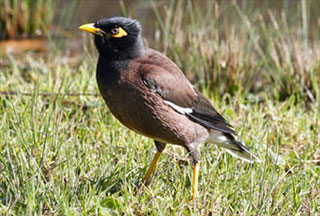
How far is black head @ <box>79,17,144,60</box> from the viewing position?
12.2 ft

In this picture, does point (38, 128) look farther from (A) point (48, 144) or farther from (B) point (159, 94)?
(B) point (159, 94)

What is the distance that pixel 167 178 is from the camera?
12.1 feet

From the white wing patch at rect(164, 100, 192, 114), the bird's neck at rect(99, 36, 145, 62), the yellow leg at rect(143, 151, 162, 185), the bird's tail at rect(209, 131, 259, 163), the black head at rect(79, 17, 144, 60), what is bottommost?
the yellow leg at rect(143, 151, 162, 185)

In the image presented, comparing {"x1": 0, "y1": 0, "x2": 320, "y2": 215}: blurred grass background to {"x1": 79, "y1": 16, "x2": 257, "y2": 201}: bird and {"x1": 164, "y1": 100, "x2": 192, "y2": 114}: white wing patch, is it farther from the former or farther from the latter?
{"x1": 164, "y1": 100, "x2": 192, "y2": 114}: white wing patch

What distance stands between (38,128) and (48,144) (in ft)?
0.94

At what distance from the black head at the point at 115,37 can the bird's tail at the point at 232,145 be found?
0.90m

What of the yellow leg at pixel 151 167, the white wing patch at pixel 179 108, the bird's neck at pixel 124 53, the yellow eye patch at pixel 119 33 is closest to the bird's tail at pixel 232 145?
the white wing patch at pixel 179 108

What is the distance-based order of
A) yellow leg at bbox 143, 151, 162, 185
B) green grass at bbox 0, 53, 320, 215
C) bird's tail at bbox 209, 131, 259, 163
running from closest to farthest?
green grass at bbox 0, 53, 320, 215 → yellow leg at bbox 143, 151, 162, 185 → bird's tail at bbox 209, 131, 259, 163

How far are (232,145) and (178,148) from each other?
0.52 metres

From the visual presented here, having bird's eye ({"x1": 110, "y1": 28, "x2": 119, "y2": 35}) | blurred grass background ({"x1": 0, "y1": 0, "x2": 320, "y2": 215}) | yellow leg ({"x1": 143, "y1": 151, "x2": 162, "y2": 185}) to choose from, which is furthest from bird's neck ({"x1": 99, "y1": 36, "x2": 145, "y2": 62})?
yellow leg ({"x1": 143, "y1": 151, "x2": 162, "y2": 185})

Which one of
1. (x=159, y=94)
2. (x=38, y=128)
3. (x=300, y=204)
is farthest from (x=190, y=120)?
(x=38, y=128)

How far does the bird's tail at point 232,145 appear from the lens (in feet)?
12.9

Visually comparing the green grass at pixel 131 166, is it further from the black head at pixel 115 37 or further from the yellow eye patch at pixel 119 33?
the yellow eye patch at pixel 119 33

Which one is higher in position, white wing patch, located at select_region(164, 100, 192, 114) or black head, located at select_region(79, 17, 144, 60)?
black head, located at select_region(79, 17, 144, 60)
